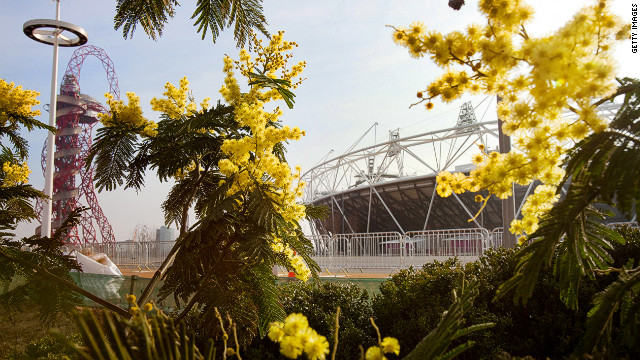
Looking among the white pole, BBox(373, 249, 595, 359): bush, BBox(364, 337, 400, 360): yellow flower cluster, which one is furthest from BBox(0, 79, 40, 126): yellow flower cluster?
the white pole

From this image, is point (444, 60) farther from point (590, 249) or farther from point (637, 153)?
point (590, 249)

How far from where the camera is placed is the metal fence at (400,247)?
10.6m

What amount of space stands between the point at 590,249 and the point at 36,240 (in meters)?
3.42

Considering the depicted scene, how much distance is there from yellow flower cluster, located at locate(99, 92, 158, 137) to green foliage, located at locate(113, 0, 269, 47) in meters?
0.51

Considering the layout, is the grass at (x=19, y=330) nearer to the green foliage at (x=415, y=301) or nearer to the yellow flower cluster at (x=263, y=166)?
the green foliage at (x=415, y=301)

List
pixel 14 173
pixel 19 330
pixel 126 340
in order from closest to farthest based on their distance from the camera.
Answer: pixel 126 340, pixel 14 173, pixel 19 330

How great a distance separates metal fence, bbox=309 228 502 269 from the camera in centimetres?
1065

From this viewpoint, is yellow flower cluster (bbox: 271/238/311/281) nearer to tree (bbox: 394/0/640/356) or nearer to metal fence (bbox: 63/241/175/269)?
tree (bbox: 394/0/640/356)

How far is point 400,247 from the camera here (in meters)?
10.9

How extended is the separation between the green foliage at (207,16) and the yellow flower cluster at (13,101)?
100 centimetres

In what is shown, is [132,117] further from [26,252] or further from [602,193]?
[602,193]

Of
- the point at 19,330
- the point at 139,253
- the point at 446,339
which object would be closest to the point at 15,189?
the point at 446,339

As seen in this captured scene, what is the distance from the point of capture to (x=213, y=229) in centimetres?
269

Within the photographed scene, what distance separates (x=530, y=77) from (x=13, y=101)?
3654 mm
